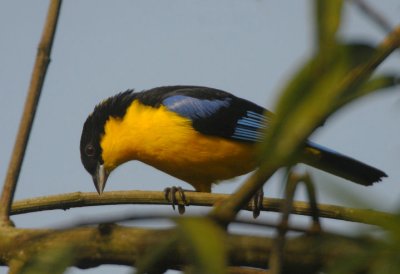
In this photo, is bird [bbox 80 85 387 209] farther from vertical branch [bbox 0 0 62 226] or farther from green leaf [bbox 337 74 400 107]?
green leaf [bbox 337 74 400 107]

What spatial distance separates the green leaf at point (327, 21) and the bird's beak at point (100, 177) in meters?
5.41

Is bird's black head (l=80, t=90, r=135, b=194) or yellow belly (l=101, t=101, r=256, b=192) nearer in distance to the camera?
yellow belly (l=101, t=101, r=256, b=192)

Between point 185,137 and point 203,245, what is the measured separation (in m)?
4.73

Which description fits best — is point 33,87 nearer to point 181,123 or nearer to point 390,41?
point 390,41

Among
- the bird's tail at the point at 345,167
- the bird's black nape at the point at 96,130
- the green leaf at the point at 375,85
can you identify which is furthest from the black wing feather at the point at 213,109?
the green leaf at the point at 375,85

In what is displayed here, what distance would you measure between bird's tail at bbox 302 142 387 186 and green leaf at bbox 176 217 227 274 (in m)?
4.58

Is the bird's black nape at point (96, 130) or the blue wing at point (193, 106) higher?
the blue wing at point (193, 106)

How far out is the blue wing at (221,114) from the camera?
5.73 m

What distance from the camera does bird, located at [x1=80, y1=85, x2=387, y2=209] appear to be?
18.3ft

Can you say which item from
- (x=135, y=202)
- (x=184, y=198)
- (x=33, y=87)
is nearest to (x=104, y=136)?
(x=184, y=198)

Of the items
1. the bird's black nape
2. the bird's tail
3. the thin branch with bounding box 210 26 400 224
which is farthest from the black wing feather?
the thin branch with bounding box 210 26 400 224

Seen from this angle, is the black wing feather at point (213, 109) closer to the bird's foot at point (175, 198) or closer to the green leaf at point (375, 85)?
the bird's foot at point (175, 198)

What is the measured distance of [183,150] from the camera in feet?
18.2

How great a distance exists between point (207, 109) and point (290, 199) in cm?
482
